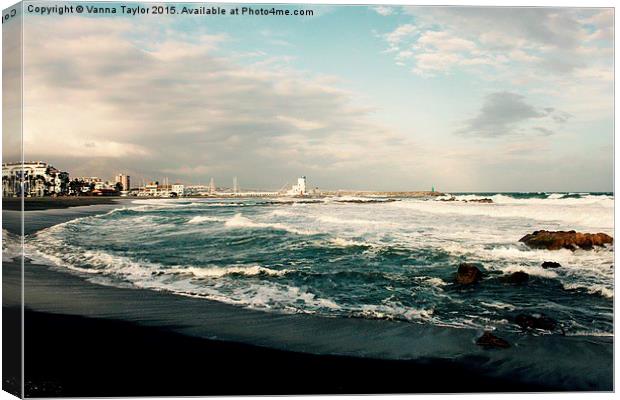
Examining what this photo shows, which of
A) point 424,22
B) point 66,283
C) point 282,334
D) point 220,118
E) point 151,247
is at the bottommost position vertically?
point 282,334

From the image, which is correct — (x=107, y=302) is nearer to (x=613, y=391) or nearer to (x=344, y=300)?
(x=344, y=300)

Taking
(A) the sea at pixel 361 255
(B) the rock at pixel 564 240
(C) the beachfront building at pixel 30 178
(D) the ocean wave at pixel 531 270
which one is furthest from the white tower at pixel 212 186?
(B) the rock at pixel 564 240

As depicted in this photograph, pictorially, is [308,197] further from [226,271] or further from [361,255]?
[226,271]

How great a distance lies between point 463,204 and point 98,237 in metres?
3.77

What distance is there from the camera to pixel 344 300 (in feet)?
16.8

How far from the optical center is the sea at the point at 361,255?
5055mm

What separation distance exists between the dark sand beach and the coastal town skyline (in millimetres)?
1357

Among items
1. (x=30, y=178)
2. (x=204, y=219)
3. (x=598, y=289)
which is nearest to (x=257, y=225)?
(x=204, y=219)

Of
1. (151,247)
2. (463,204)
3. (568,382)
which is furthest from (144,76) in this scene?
(568,382)

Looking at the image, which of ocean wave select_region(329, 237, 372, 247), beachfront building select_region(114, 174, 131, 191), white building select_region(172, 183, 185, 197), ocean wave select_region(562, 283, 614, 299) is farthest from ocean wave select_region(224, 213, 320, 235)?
ocean wave select_region(562, 283, 614, 299)

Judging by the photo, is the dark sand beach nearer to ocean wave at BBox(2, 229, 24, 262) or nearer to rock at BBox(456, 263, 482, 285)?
ocean wave at BBox(2, 229, 24, 262)

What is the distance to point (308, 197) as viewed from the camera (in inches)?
216

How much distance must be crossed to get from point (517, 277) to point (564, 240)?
0.65 m

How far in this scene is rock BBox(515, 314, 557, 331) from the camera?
16.1 ft
